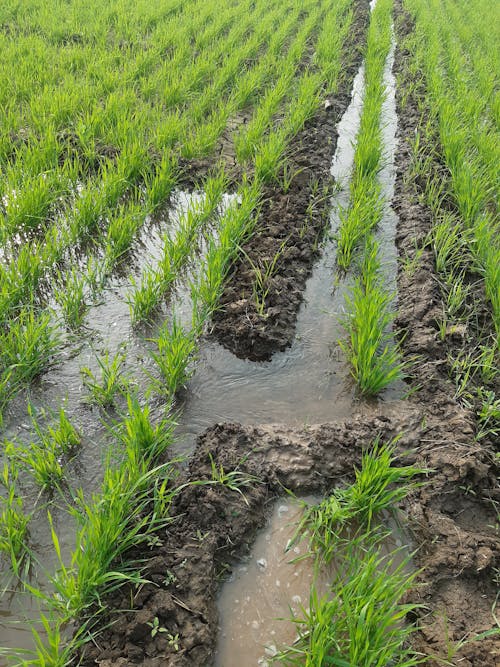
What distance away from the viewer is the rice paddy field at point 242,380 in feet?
5.07

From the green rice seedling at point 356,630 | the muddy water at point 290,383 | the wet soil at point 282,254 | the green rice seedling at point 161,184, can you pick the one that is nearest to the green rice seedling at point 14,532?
the muddy water at point 290,383

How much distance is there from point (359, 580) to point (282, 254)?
2067 millimetres

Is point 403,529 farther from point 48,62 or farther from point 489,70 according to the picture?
point 489,70

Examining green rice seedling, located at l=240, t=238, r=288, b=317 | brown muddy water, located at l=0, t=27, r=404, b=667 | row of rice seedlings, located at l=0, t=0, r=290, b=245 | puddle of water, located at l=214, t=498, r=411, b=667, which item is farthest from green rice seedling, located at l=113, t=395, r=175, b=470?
row of rice seedlings, located at l=0, t=0, r=290, b=245

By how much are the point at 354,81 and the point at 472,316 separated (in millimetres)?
4758

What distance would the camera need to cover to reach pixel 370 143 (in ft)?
13.5

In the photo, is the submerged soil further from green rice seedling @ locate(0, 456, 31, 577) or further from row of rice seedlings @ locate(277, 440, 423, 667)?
green rice seedling @ locate(0, 456, 31, 577)

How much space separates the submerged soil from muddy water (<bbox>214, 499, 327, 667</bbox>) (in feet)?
0.17

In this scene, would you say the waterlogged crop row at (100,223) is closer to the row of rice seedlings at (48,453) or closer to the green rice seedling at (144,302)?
the green rice seedling at (144,302)

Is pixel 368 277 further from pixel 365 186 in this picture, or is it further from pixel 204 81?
pixel 204 81

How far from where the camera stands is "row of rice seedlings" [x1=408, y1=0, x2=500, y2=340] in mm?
3089

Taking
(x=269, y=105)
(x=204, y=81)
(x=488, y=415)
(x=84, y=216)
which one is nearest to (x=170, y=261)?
(x=84, y=216)

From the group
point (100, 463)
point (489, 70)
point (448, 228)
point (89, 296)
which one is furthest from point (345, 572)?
point (489, 70)

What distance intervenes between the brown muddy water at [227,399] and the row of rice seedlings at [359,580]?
0.12 meters
